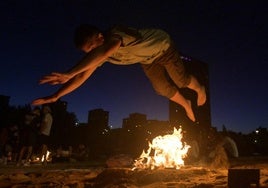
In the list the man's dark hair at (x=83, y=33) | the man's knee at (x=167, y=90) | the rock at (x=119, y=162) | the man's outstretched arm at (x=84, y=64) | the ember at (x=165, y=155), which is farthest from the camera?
the rock at (x=119, y=162)

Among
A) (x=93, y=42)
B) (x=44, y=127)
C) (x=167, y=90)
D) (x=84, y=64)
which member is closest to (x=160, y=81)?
(x=167, y=90)

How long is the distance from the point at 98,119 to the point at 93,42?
2031 cm

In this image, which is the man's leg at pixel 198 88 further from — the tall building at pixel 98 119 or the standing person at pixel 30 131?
the tall building at pixel 98 119

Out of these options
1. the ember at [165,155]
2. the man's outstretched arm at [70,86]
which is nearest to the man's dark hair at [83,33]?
the man's outstretched arm at [70,86]

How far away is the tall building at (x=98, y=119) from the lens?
75.6 ft

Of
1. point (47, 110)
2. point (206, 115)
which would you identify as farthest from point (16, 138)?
point (206, 115)

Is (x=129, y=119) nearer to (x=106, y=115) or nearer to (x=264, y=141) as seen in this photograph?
(x=106, y=115)

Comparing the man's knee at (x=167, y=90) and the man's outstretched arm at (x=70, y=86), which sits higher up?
the man's knee at (x=167, y=90)

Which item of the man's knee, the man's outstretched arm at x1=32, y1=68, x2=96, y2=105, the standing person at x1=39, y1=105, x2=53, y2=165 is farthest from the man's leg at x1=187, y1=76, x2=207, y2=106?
the standing person at x1=39, y1=105, x2=53, y2=165

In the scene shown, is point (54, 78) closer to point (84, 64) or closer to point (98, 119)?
point (84, 64)

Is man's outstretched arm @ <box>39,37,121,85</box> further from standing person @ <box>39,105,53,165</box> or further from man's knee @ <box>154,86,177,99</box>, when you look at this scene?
standing person @ <box>39,105,53,165</box>

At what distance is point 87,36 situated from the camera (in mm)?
4070

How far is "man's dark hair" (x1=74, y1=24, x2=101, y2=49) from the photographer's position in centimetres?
407

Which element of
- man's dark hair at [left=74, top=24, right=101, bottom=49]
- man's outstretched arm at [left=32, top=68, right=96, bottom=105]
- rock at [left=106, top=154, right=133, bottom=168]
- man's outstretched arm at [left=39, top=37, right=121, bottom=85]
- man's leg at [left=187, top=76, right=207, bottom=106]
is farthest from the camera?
rock at [left=106, top=154, right=133, bottom=168]
